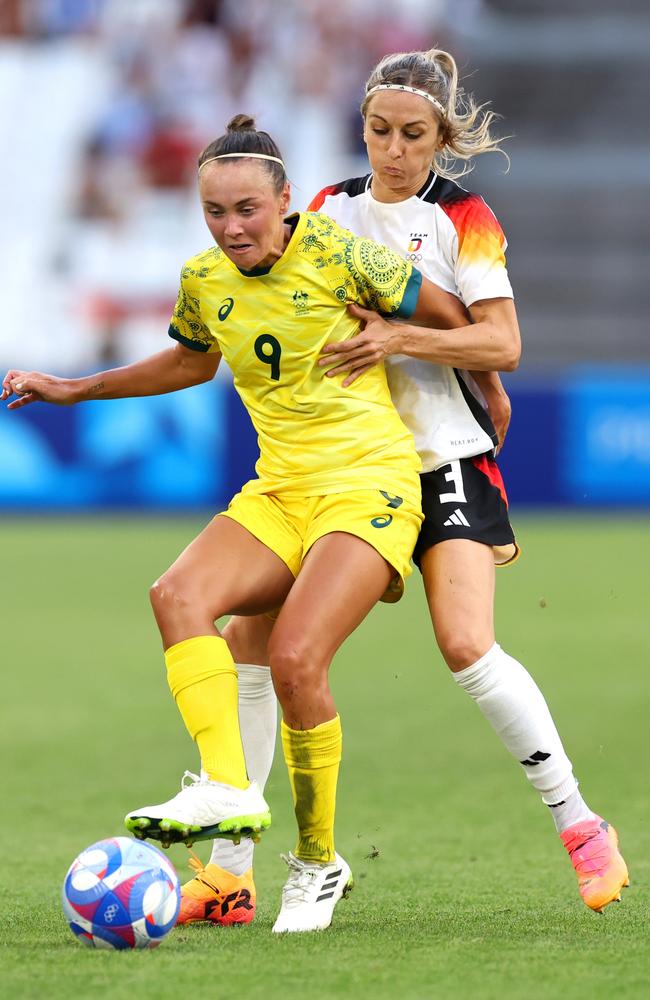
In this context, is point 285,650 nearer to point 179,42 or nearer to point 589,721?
point 589,721

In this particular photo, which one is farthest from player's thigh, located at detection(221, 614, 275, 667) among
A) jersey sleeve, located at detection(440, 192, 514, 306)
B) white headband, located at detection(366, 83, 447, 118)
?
white headband, located at detection(366, 83, 447, 118)

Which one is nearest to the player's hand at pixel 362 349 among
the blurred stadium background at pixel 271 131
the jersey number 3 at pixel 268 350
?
the jersey number 3 at pixel 268 350

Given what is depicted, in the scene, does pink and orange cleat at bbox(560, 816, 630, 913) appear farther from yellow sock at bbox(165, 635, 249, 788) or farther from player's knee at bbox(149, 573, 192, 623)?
player's knee at bbox(149, 573, 192, 623)

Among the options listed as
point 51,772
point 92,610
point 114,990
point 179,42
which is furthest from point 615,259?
point 114,990

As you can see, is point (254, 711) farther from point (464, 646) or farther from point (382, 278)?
point (382, 278)

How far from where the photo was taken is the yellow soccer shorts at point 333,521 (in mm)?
4219

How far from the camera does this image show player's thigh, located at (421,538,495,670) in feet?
14.1

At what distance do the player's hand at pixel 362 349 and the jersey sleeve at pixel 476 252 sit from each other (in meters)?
0.27

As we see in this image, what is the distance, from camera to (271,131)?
18.3 m

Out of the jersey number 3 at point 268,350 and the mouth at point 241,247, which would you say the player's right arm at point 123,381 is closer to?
the jersey number 3 at point 268,350

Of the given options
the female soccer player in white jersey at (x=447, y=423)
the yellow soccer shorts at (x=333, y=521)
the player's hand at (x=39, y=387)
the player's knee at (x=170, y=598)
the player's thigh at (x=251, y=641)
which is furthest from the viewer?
the player's hand at (x=39, y=387)

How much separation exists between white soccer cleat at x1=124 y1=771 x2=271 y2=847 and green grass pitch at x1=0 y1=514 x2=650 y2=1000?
274mm

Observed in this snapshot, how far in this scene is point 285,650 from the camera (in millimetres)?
4012

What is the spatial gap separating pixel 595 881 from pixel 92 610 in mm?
7142
